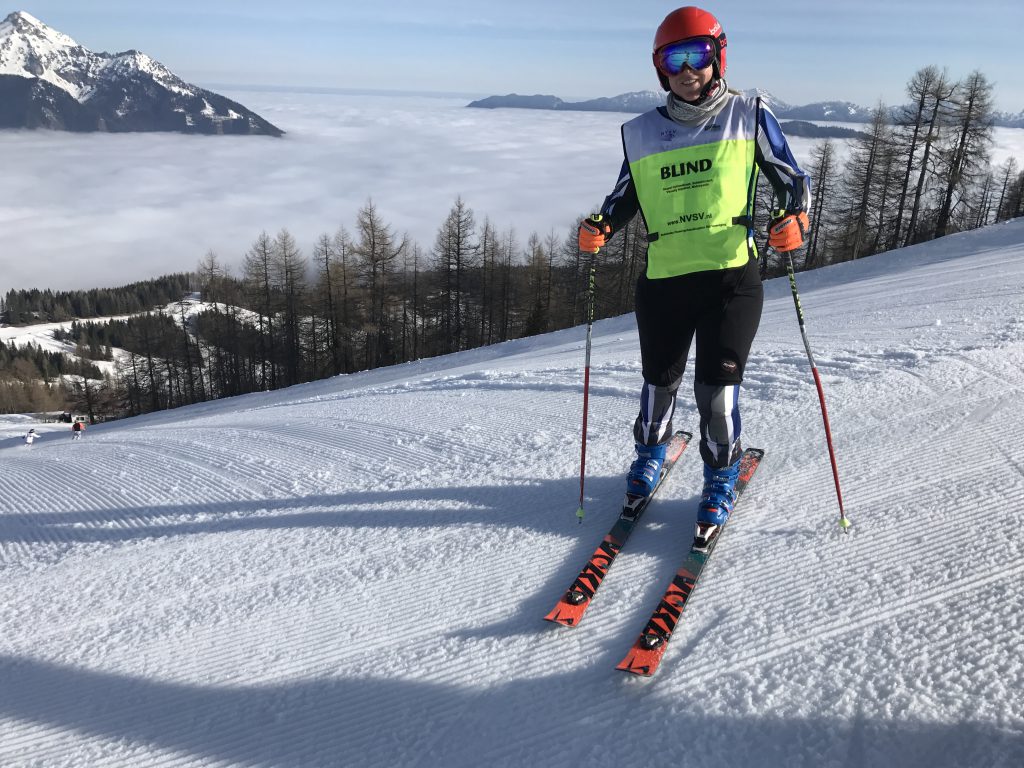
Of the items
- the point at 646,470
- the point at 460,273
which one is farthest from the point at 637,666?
the point at 460,273

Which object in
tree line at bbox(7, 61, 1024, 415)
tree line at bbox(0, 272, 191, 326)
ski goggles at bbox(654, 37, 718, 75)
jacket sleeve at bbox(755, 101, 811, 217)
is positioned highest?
ski goggles at bbox(654, 37, 718, 75)

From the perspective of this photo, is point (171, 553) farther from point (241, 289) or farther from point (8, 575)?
point (241, 289)

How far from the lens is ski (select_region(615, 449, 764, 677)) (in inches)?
87.3

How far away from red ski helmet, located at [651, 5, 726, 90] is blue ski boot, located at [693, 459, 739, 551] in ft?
6.16

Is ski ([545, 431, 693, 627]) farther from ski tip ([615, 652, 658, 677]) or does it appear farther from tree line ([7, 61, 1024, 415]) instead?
tree line ([7, 61, 1024, 415])

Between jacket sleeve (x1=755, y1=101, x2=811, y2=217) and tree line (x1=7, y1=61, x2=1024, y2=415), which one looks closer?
jacket sleeve (x1=755, y1=101, x2=811, y2=217)

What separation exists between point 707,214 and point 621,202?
1.74 ft

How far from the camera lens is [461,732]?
2.07 meters

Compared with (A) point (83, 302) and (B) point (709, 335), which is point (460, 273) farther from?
(A) point (83, 302)

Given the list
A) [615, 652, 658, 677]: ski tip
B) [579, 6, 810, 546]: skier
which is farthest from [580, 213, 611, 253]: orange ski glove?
[615, 652, 658, 677]: ski tip

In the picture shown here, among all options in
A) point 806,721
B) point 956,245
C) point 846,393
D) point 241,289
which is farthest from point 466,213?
point 806,721

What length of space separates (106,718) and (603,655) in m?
1.92

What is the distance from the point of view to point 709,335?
113 inches

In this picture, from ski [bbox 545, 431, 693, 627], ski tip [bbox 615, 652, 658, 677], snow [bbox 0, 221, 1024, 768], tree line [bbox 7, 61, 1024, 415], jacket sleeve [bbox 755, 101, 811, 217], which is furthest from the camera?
tree line [bbox 7, 61, 1024, 415]
